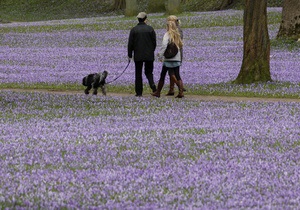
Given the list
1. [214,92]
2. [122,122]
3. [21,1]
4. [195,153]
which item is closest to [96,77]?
[214,92]

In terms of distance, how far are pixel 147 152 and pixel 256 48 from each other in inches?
498

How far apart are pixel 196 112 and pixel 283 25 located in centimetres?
1864

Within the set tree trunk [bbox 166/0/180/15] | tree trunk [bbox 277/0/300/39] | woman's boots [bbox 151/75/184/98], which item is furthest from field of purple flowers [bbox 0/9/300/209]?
tree trunk [bbox 166/0/180/15]

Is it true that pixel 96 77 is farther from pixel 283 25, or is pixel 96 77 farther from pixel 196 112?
pixel 283 25

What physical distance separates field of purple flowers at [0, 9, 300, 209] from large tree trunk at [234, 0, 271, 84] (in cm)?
92

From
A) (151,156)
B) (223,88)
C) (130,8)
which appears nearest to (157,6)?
(130,8)

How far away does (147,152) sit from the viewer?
40.2 ft

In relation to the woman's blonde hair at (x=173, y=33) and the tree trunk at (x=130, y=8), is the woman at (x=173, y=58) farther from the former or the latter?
the tree trunk at (x=130, y=8)

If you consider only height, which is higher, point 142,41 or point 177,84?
point 142,41

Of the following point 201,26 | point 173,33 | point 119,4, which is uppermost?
point 173,33

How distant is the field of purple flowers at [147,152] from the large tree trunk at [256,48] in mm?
921

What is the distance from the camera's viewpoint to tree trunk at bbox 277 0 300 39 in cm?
3494

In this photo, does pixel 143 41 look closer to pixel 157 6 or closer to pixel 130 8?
pixel 130 8

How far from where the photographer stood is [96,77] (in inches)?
826
